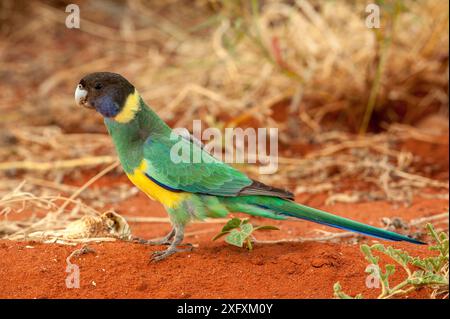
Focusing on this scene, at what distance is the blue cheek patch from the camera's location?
9.65ft

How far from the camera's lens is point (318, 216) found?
2760mm

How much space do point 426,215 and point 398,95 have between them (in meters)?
1.91

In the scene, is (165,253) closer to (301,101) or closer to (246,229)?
(246,229)

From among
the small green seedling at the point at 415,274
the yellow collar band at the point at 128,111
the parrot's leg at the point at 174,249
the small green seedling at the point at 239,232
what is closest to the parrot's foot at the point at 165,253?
the parrot's leg at the point at 174,249

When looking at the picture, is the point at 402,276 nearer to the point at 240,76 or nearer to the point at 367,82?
the point at 367,82

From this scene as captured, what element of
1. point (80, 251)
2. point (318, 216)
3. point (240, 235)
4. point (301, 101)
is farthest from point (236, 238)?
point (301, 101)

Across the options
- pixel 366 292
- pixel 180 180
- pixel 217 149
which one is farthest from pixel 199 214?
pixel 217 149

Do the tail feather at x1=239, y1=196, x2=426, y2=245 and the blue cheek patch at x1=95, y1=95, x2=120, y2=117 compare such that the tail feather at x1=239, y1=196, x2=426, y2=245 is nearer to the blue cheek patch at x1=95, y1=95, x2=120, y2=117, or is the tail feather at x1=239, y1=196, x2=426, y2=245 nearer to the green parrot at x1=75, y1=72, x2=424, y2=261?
the green parrot at x1=75, y1=72, x2=424, y2=261

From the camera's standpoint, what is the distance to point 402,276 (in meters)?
2.52

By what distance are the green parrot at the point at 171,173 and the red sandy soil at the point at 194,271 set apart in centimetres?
16

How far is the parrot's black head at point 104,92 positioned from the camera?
2928 mm

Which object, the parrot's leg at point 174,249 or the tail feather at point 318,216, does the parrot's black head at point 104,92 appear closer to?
the parrot's leg at point 174,249

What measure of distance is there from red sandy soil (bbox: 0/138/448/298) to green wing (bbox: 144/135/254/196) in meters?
0.25

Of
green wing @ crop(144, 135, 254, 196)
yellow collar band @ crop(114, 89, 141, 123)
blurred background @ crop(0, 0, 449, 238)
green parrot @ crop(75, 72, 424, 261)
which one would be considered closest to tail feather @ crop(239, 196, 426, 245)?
green parrot @ crop(75, 72, 424, 261)
